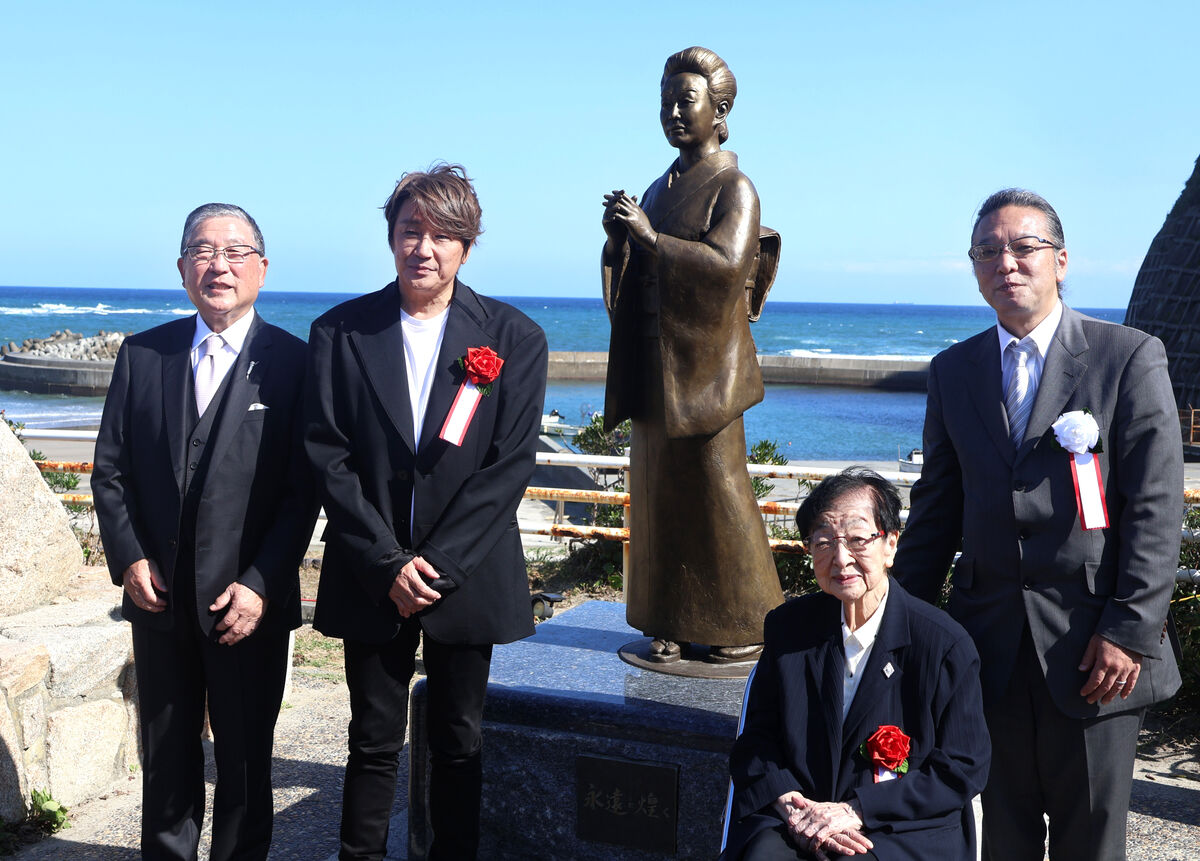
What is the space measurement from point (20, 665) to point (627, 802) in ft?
6.98

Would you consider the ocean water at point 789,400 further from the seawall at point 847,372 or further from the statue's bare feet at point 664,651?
the statue's bare feet at point 664,651

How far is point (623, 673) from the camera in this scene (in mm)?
3521

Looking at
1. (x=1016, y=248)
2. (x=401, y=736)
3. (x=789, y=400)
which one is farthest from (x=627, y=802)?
(x=789, y=400)

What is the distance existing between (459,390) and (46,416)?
25.8 metres

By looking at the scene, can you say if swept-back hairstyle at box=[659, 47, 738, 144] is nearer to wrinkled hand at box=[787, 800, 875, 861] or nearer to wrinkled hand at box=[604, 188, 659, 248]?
wrinkled hand at box=[604, 188, 659, 248]

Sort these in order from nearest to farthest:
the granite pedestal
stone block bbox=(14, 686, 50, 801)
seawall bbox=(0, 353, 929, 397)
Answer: the granite pedestal
stone block bbox=(14, 686, 50, 801)
seawall bbox=(0, 353, 929, 397)

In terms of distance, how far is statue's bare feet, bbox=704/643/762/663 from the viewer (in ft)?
11.6

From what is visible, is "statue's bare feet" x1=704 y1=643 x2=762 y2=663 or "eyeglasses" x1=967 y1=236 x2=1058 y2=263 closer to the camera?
"eyeglasses" x1=967 y1=236 x2=1058 y2=263

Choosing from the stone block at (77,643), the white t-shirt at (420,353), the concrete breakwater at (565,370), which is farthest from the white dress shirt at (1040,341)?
the concrete breakwater at (565,370)

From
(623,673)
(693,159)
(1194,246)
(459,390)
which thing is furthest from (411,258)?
(1194,246)

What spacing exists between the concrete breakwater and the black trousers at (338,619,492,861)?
33.3 meters

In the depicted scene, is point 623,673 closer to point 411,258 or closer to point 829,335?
point 411,258

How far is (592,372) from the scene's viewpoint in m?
46.3

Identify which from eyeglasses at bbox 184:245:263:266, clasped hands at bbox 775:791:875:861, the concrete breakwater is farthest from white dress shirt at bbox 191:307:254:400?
the concrete breakwater
